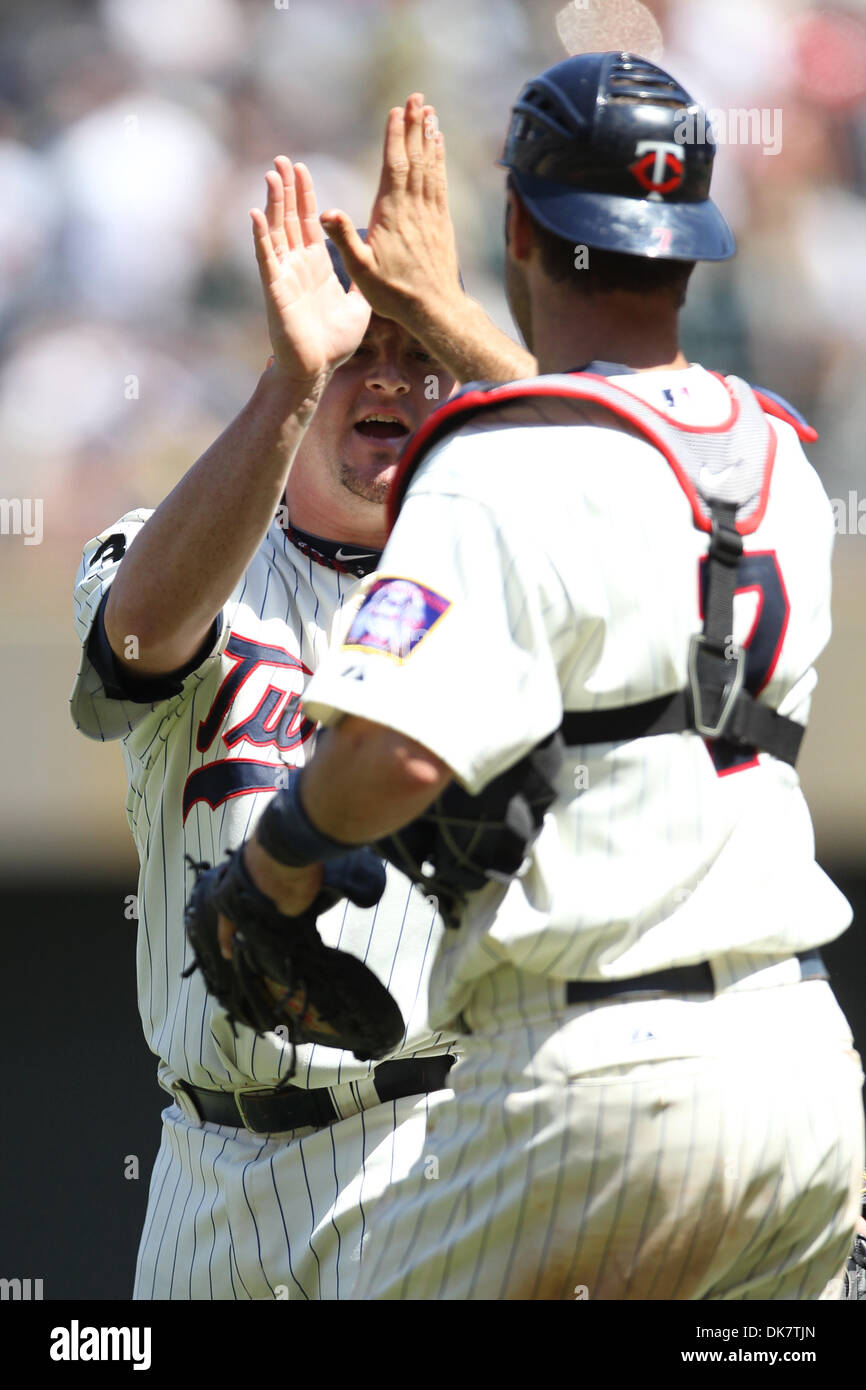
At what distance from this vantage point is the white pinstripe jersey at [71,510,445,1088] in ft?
6.25

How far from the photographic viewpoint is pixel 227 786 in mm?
1960

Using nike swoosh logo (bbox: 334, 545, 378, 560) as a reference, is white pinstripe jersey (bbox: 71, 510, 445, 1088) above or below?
below

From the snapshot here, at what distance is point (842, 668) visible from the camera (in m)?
4.10

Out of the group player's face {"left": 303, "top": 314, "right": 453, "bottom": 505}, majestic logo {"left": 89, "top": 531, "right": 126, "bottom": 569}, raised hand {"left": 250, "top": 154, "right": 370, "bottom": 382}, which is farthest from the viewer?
player's face {"left": 303, "top": 314, "right": 453, "bottom": 505}

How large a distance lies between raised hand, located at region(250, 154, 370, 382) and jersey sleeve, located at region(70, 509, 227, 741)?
0.38 meters

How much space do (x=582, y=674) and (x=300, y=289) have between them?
809 millimetres

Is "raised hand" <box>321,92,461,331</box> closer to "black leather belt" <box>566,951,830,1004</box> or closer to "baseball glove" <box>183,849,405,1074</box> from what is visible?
"baseball glove" <box>183,849,405,1074</box>

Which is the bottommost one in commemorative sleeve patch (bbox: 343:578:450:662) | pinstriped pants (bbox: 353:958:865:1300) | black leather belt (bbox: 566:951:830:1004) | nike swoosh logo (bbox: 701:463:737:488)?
pinstriped pants (bbox: 353:958:865:1300)

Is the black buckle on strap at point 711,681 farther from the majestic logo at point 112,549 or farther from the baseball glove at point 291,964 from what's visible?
the majestic logo at point 112,549

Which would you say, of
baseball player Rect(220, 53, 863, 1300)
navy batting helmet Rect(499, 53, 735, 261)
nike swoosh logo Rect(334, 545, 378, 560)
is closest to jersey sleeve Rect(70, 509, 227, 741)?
nike swoosh logo Rect(334, 545, 378, 560)

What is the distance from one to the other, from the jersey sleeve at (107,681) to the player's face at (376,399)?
0.39 m

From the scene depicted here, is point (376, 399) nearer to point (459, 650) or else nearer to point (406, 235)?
point (406, 235)

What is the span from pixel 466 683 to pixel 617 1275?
54cm

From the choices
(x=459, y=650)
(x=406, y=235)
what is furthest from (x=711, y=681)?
(x=406, y=235)
